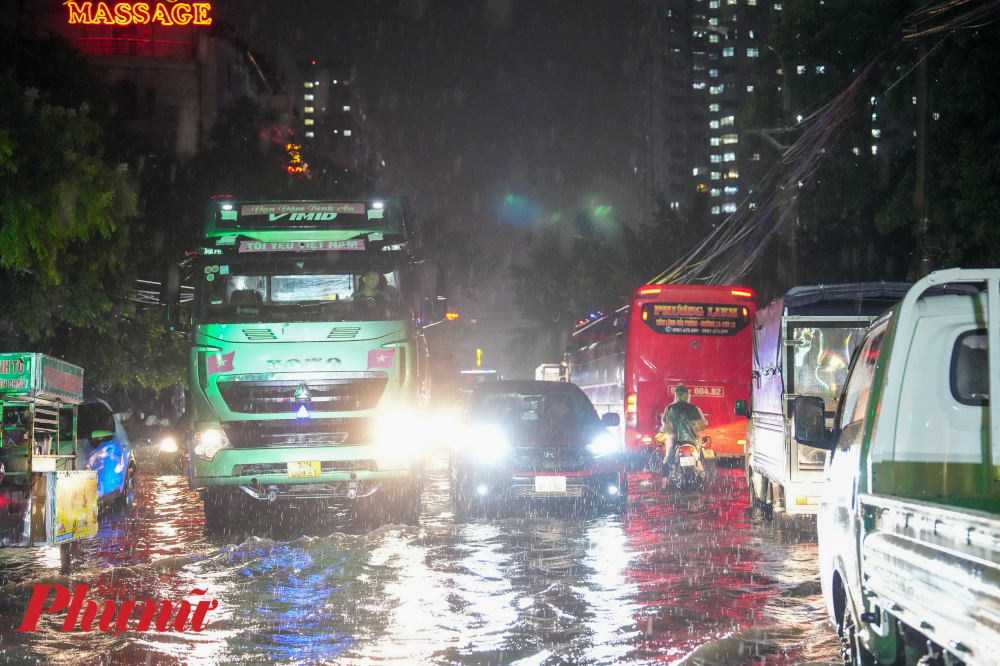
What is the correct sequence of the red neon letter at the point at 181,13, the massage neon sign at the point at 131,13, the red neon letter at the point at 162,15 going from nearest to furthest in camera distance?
the massage neon sign at the point at 131,13 → the red neon letter at the point at 162,15 → the red neon letter at the point at 181,13

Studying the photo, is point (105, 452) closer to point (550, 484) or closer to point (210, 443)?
point (210, 443)

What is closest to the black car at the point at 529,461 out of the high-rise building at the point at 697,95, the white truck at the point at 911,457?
the white truck at the point at 911,457

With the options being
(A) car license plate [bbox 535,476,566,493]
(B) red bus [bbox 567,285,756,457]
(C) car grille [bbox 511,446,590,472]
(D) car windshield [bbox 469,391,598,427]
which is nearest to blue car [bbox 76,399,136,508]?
(D) car windshield [bbox 469,391,598,427]

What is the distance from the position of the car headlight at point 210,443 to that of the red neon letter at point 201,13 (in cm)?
5390

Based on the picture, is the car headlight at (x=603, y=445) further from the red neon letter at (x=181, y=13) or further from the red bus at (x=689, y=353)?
the red neon letter at (x=181, y=13)

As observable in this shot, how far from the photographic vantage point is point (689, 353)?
71.6 feet

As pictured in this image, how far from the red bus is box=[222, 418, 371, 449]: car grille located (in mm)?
11136

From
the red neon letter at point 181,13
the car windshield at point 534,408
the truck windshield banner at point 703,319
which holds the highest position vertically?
the red neon letter at point 181,13

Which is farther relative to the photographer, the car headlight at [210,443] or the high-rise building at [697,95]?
the high-rise building at [697,95]

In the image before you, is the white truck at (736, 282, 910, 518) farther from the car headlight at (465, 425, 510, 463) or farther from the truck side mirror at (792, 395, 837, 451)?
the truck side mirror at (792, 395, 837, 451)

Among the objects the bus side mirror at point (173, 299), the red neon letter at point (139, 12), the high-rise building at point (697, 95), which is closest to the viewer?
the bus side mirror at point (173, 299)

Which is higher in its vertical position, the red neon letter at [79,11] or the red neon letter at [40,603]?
the red neon letter at [79,11]

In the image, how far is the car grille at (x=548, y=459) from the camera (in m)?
12.6

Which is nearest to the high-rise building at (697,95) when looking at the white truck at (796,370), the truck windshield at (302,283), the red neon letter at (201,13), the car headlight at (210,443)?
the red neon letter at (201,13)
